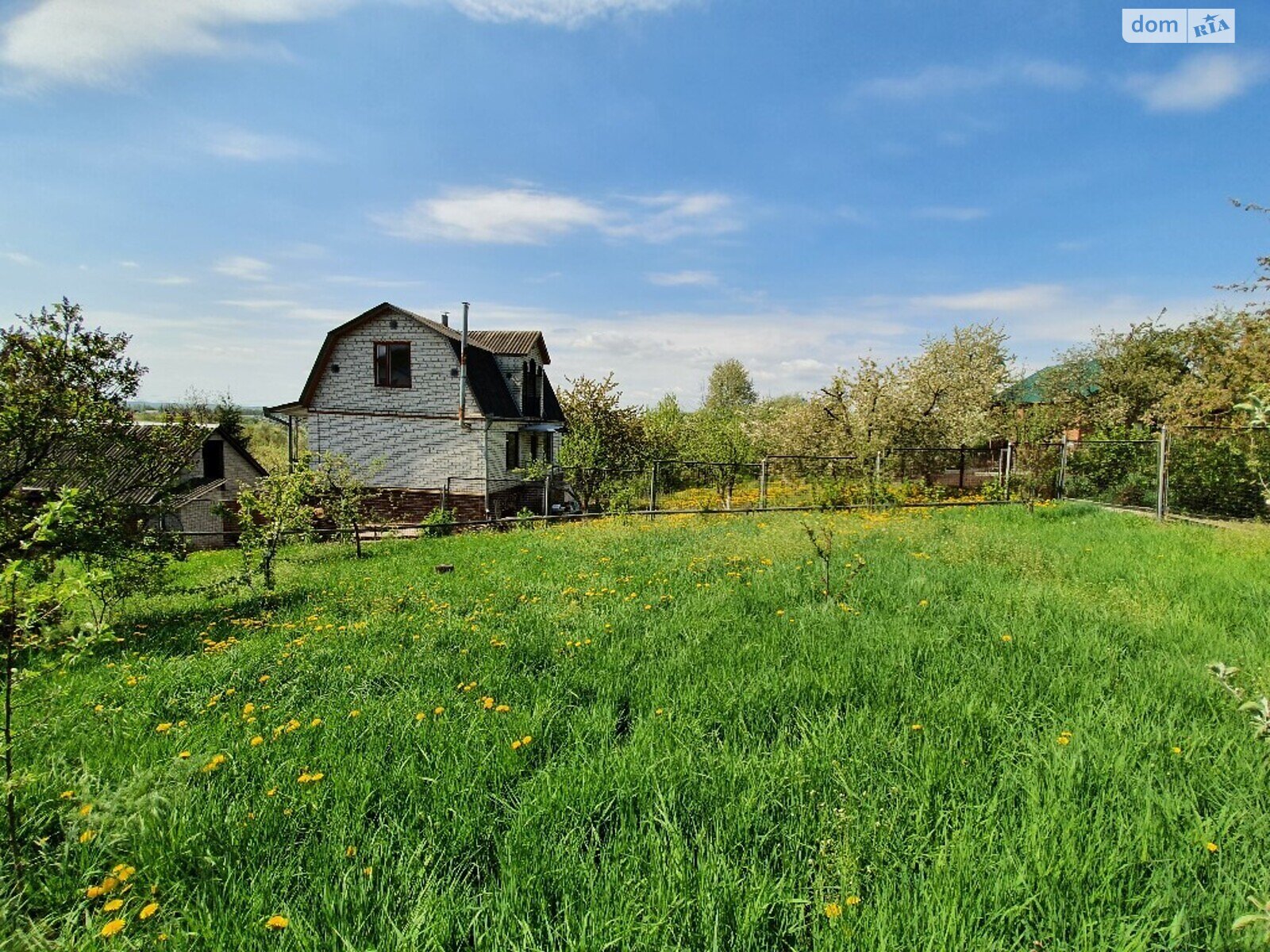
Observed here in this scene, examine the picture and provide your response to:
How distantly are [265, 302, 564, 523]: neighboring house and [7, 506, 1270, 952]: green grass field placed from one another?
1550 centimetres

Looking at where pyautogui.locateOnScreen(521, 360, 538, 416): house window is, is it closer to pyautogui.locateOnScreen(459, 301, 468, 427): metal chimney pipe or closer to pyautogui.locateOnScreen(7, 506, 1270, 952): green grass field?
pyautogui.locateOnScreen(459, 301, 468, 427): metal chimney pipe

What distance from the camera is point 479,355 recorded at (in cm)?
2212

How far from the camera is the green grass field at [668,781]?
6.67 feet

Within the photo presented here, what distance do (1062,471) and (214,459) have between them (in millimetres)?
32383

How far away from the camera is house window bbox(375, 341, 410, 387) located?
21156 millimetres

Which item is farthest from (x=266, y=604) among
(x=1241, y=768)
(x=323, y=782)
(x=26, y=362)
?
(x=1241, y=768)

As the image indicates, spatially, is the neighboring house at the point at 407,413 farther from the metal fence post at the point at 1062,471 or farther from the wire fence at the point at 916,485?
the metal fence post at the point at 1062,471

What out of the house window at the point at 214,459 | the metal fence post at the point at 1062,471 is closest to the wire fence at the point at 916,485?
the metal fence post at the point at 1062,471

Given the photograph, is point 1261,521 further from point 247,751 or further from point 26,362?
point 26,362

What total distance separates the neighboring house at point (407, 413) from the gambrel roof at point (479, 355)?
41 mm

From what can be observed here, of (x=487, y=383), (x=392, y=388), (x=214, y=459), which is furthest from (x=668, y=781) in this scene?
(x=214, y=459)

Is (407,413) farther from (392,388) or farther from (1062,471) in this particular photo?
(1062,471)

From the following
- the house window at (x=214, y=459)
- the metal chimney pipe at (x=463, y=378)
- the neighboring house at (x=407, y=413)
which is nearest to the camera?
the metal chimney pipe at (x=463, y=378)

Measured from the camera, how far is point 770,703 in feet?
11.8
